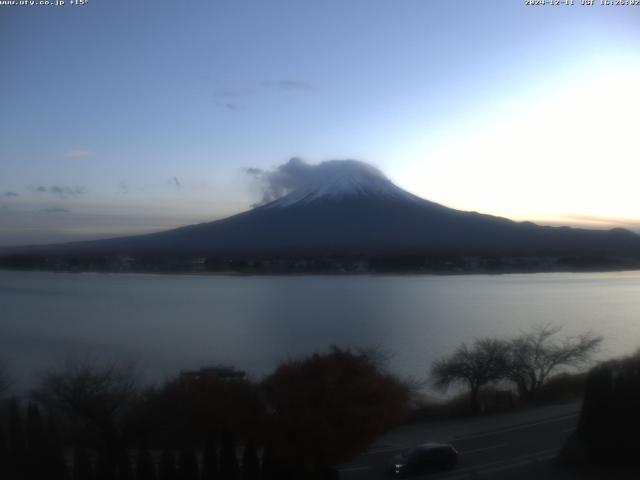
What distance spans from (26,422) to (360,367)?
6.99ft

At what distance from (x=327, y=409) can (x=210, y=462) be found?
788 mm

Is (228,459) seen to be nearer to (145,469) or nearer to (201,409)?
(145,469)

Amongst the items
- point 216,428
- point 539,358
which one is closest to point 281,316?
point 539,358

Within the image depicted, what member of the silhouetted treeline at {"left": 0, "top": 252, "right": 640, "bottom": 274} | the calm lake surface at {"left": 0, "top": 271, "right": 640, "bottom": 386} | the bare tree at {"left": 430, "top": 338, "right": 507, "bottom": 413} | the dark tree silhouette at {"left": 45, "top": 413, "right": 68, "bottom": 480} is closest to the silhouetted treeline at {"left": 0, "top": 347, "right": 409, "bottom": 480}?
the dark tree silhouette at {"left": 45, "top": 413, "right": 68, "bottom": 480}

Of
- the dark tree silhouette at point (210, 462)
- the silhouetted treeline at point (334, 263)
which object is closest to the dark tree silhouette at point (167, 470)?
the dark tree silhouette at point (210, 462)

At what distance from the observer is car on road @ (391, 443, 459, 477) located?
14.0 feet

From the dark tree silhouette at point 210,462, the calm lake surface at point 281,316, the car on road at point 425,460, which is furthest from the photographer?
the calm lake surface at point 281,316

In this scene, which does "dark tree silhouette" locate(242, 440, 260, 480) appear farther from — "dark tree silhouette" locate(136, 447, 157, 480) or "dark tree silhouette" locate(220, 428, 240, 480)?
"dark tree silhouette" locate(136, 447, 157, 480)

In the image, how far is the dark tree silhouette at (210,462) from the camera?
3.92m

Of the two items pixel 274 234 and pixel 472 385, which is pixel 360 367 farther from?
pixel 274 234

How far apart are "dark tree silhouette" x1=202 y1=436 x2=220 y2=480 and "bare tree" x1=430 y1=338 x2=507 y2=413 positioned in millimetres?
3580

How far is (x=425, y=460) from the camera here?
430 centimetres

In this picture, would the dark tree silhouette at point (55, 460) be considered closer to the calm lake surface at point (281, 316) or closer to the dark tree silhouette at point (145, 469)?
the dark tree silhouette at point (145, 469)

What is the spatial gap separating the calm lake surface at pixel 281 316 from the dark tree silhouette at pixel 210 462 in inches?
119
